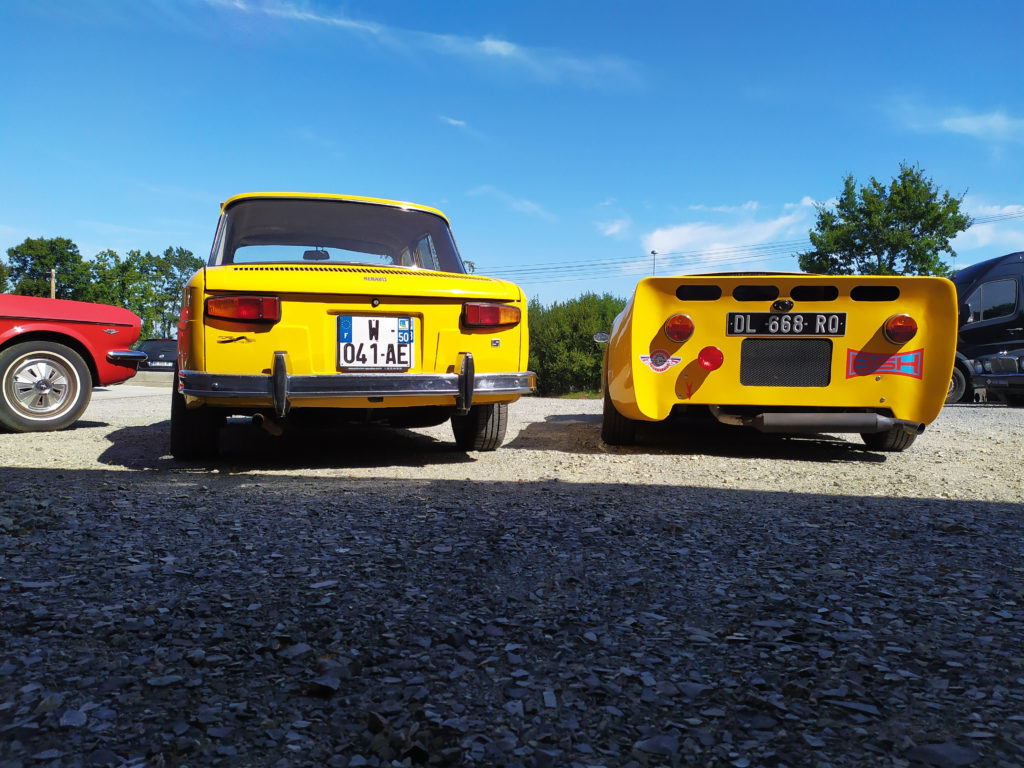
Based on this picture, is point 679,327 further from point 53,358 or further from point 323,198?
point 53,358

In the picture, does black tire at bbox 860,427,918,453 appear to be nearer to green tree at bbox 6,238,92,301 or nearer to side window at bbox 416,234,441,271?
side window at bbox 416,234,441,271

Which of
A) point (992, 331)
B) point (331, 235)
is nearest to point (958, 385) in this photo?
point (992, 331)

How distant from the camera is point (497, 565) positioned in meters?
2.31

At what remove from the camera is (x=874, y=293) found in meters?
4.64

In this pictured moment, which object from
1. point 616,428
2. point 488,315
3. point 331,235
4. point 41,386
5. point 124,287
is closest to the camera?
point 488,315

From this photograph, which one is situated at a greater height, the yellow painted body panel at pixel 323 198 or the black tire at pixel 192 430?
the yellow painted body panel at pixel 323 198

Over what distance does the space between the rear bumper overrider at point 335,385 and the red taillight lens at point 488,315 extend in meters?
0.21

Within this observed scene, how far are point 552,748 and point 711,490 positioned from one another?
8.49ft

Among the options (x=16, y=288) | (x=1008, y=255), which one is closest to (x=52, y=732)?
(x=1008, y=255)

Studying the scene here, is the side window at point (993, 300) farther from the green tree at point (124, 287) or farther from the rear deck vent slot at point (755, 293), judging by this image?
the green tree at point (124, 287)

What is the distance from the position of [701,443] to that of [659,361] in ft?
4.57

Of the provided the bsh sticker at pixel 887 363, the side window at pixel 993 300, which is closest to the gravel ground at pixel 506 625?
the bsh sticker at pixel 887 363

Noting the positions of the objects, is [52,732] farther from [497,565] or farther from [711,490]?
[711,490]

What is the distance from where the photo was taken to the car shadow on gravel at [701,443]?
5184mm
